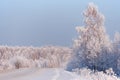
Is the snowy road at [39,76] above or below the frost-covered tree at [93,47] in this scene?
below

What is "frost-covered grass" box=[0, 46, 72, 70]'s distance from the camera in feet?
175

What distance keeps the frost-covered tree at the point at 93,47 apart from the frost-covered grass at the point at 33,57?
2.42 metres

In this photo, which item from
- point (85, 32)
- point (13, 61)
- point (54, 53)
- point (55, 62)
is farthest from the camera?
point (54, 53)

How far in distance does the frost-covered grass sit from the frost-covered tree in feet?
7.93

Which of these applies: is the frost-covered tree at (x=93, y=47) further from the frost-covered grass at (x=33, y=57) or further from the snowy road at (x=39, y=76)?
the snowy road at (x=39, y=76)

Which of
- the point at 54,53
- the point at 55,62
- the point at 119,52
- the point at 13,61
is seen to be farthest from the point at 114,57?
the point at 54,53

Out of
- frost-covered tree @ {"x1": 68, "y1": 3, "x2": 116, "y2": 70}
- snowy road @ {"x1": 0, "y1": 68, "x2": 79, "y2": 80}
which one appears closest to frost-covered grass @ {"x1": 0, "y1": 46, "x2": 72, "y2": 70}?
frost-covered tree @ {"x1": 68, "y1": 3, "x2": 116, "y2": 70}

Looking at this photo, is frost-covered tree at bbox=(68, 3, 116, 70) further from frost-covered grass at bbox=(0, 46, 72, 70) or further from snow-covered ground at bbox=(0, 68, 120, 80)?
snow-covered ground at bbox=(0, 68, 120, 80)

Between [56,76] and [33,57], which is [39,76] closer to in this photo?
[56,76]

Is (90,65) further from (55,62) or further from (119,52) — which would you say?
(55,62)

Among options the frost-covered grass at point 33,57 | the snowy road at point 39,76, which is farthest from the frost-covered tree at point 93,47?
the snowy road at point 39,76

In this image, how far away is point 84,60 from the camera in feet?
183

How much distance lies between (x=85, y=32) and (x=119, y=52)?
5.68m

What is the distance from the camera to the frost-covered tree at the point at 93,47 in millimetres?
54688
